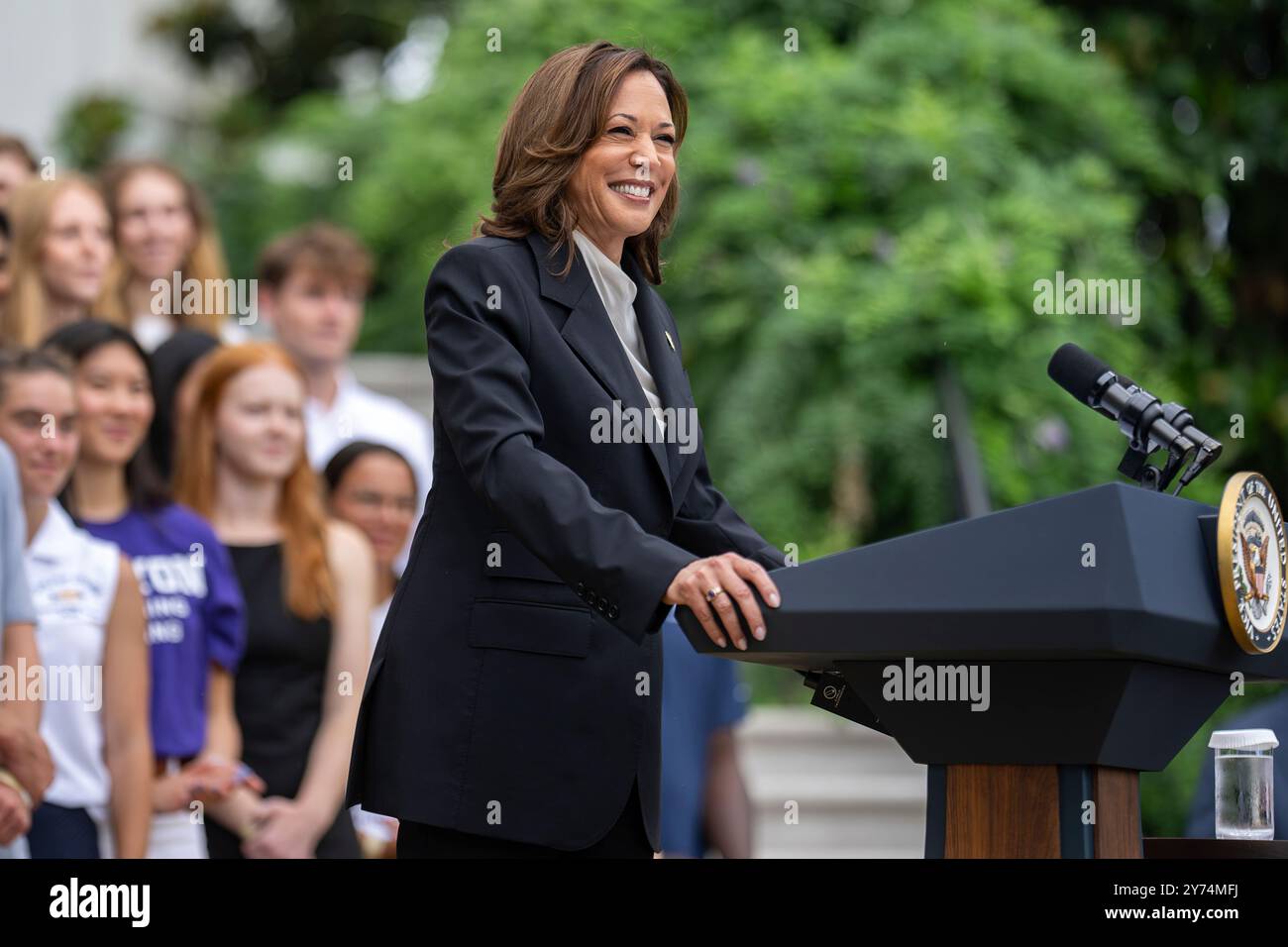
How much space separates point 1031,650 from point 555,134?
0.96 m

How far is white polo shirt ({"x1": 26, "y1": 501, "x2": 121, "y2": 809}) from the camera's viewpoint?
4070mm

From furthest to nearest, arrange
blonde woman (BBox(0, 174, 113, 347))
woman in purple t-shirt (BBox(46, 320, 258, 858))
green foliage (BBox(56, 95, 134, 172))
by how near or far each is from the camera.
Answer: green foliage (BBox(56, 95, 134, 172)) < blonde woman (BBox(0, 174, 113, 347)) < woman in purple t-shirt (BBox(46, 320, 258, 858))

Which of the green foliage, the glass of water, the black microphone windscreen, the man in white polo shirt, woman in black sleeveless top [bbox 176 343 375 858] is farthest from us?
the green foliage

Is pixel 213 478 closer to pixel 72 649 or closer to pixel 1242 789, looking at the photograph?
pixel 72 649

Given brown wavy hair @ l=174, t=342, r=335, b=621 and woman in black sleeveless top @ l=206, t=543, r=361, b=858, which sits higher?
brown wavy hair @ l=174, t=342, r=335, b=621

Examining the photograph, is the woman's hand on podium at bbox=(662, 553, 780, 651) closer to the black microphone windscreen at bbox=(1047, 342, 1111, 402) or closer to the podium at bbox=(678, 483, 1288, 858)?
the podium at bbox=(678, 483, 1288, 858)

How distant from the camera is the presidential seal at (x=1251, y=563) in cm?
208

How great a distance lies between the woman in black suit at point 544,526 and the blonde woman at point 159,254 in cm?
286

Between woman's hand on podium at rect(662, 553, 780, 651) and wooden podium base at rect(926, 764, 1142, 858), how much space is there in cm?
33

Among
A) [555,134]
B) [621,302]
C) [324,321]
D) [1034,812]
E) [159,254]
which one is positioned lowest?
[1034,812]

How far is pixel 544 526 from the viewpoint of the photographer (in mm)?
2156

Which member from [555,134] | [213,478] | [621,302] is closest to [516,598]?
[621,302]

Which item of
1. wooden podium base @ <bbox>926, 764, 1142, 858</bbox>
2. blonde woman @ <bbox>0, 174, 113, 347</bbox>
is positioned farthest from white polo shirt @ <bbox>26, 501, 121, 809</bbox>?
wooden podium base @ <bbox>926, 764, 1142, 858</bbox>

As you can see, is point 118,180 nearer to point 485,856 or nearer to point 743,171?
point 743,171
